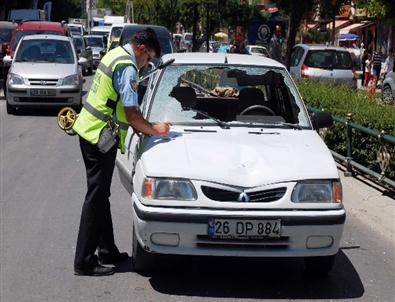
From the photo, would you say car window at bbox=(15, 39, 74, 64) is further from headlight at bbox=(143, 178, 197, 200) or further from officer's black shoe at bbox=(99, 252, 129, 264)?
headlight at bbox=(143, 178, 197, 200)

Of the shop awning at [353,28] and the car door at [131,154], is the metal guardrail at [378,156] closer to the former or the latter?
the car door at [131,154]

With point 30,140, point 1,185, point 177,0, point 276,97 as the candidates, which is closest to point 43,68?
point 30,140

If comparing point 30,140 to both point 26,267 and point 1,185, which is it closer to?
point 1,185

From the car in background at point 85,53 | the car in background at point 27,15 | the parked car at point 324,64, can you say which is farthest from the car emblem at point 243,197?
the car in background at point 27,15

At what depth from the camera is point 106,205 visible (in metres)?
5.79

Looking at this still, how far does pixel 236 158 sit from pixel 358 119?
15.7 ft

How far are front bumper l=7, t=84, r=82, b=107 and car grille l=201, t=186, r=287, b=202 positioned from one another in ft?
37.8

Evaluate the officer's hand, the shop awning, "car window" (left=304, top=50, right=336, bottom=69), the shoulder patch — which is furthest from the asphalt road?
the shop awning

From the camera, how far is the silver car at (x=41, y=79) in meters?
16.0

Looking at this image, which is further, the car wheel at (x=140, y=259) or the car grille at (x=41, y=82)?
the car grille at (x=41, y=82)

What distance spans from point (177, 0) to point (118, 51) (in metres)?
48.6

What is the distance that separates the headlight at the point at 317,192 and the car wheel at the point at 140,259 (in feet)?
4.21

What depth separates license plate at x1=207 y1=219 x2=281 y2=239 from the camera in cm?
508

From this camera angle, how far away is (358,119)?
977 centimetres
